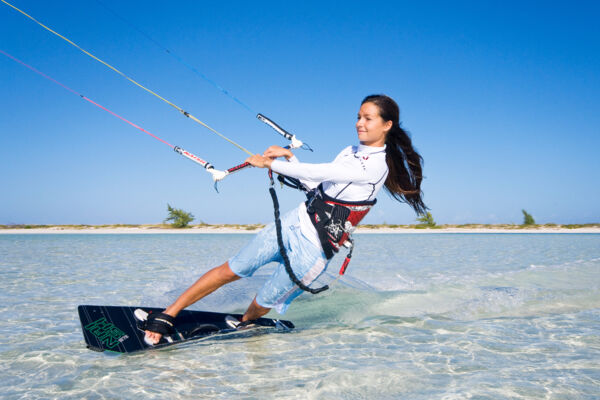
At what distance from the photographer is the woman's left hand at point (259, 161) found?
361 cm

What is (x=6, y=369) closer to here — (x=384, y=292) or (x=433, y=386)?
(x=433, y=386)

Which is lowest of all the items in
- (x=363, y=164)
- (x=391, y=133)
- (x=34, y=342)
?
(x=34, y=342)

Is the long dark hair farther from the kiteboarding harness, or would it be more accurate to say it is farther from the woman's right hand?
the woman's right hand

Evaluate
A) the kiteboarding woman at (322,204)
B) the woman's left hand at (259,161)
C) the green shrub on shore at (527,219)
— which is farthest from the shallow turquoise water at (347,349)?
the green shrub on shore at (527,219)

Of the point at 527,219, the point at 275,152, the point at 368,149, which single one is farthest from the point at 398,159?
the point at 527,219

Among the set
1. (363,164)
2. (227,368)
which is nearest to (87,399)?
(227,368)

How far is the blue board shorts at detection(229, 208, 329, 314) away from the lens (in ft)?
12.0

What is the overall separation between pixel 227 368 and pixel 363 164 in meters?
2.01

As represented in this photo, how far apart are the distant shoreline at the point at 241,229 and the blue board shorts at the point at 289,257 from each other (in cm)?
4176

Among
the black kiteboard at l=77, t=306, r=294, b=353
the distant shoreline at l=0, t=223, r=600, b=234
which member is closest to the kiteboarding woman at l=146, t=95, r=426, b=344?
the black kiteboard at l=77, t=306, r=294, b=353

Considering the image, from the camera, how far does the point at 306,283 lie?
377 centimetres

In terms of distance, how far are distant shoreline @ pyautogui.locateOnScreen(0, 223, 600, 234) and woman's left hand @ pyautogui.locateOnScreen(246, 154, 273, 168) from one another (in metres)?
42.0

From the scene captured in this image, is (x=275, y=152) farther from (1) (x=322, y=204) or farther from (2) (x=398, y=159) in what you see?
(2) (x=398, y=159)

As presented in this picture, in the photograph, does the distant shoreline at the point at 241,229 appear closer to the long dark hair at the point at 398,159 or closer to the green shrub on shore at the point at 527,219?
the green shrub on shore at the point at 527,219
